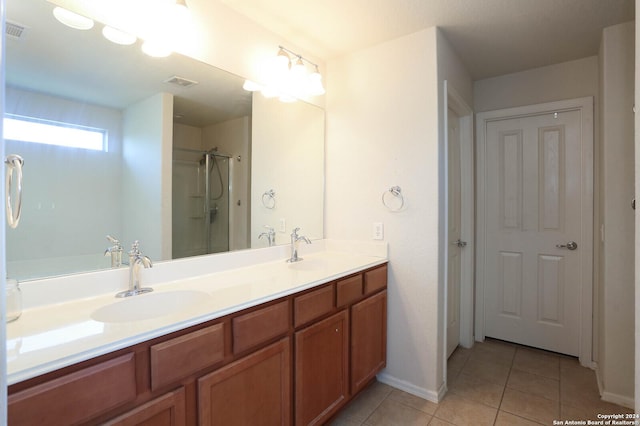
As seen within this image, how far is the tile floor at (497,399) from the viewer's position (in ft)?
6.10

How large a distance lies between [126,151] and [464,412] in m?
2.34

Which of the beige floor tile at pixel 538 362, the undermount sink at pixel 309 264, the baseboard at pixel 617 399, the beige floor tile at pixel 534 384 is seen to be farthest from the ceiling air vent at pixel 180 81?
the baseboard at pixel 617 399

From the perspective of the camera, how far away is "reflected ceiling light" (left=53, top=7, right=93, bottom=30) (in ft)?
4.11

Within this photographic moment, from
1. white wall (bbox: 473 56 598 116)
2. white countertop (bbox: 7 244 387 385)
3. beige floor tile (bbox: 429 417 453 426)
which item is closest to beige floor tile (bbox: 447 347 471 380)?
beige floor tile (bbox: 429 417 453 426)

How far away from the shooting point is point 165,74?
1592 millimetres

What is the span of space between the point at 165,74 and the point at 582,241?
3.14 m

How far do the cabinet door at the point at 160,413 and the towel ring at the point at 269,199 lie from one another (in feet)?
4.19

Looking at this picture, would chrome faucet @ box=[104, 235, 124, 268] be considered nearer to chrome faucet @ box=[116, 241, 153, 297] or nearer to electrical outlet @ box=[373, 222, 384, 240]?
chrome faucet @ box=[116, 241, 153, 297]

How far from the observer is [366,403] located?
201 cm

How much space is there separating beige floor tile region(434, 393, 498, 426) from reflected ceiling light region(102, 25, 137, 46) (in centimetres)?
254

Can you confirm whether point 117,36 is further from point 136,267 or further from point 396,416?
point 396,416

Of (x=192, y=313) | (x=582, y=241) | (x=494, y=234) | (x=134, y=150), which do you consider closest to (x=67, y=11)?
(x=134, y=150)

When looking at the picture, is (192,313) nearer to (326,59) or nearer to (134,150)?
(134,150)

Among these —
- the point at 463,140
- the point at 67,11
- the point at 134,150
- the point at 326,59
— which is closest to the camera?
the point at 67,11
